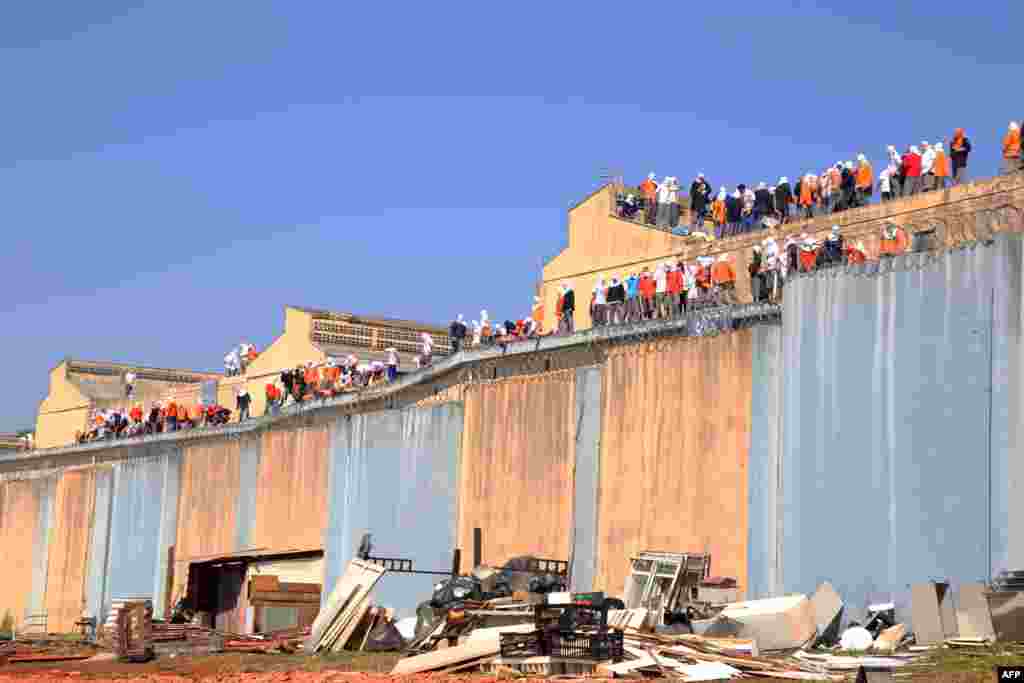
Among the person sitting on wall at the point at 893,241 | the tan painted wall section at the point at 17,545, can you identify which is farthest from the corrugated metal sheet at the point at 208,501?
the person sitting on wall at the point at 893,241

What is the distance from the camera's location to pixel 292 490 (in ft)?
160

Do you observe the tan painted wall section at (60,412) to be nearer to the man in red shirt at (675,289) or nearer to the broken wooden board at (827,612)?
the man in red shirt at (675,289)

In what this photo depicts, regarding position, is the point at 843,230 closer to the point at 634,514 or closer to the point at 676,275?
the point at 676,275

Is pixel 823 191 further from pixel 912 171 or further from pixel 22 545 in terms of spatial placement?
pixel 22 545

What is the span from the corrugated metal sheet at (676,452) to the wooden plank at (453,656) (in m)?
6.80

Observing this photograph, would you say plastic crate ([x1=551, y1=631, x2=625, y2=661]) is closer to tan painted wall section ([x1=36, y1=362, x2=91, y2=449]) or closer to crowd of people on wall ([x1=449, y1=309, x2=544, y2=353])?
crowd of people on wall ([x1=449, y1=309, x2=544, y2=353])

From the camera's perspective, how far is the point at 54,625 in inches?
2430

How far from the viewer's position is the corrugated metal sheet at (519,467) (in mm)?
38094

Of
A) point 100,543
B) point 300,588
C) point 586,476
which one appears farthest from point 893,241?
point 100,543

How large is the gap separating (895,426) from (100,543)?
3657 centimetres

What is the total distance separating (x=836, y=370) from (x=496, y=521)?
1133cm

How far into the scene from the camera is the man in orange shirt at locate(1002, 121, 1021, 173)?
1363 inches

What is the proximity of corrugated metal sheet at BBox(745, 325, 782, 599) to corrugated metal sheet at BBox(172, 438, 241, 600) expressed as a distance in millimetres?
22831

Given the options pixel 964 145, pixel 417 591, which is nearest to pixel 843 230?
pixel 964 145
